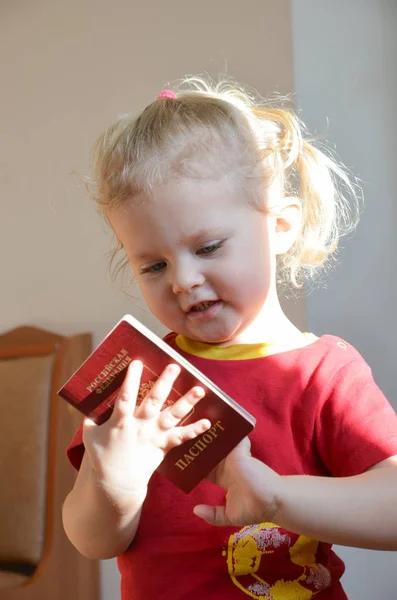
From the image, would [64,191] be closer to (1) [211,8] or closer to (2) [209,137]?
(1) [211,8]

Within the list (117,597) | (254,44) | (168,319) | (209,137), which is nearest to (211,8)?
(254,44)

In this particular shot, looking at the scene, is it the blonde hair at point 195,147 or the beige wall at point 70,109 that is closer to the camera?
the blonde hair at point 195,147

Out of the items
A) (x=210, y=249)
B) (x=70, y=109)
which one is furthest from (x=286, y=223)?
(x=70, y=109)

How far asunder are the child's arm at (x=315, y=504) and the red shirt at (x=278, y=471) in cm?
6


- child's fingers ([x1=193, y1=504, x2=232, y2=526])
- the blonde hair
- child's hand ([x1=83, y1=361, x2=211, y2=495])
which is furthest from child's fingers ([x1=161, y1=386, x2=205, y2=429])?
the blonde hair

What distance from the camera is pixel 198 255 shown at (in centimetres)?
92

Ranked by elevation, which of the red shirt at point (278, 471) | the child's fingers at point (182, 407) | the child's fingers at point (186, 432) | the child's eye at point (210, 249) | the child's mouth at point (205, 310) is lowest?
the red shirt at point (278, 471)

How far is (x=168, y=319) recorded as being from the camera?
37.6 inches

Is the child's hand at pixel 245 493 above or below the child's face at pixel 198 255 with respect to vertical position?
below

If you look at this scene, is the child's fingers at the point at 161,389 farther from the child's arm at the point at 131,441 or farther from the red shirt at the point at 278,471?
the red shirt at the point at 278,471

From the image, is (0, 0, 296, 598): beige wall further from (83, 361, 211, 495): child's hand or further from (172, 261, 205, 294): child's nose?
(83, 361, 211, 495): child's hand

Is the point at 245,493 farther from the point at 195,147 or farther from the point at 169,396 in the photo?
the point at 195,147

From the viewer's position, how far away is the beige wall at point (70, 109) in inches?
73.5

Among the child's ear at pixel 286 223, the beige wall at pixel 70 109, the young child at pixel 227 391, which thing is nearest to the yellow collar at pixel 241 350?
the young child at pixel 227 391
